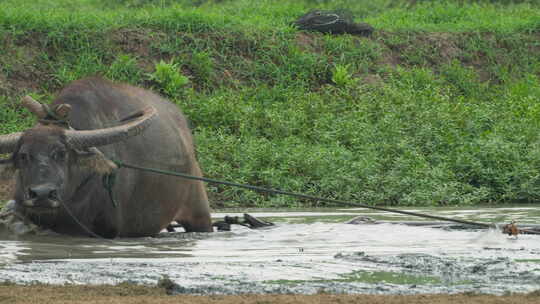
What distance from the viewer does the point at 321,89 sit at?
1612 cm

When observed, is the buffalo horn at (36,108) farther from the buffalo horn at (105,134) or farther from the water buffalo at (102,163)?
the buffalo horn at (105,134)

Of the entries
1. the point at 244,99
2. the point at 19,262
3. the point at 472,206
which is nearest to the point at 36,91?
the point at 244,99

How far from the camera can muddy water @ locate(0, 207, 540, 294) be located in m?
5.45

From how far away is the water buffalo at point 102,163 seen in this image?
7.21 metres

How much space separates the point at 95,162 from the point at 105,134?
0.71ft

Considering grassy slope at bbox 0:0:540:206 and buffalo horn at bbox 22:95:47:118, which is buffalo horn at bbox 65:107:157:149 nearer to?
buffalo horn at bbox 22:95:47:118

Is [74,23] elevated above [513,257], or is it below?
above

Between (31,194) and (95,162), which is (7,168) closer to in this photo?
(31,194)

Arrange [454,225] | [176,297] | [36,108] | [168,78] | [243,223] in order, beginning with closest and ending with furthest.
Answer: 1. [176,297]
2. [36,108]
3. [454,225]
4. [243,223]
5. [168,78]

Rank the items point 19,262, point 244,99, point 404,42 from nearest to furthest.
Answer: point 19,262
point 244,99
point 404,42

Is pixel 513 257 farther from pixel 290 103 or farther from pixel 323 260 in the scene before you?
pixel 290 103

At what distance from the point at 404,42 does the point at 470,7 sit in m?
4.27

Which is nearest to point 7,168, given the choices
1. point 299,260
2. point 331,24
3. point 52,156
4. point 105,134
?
point 52,156

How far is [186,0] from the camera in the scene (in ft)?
72.3
